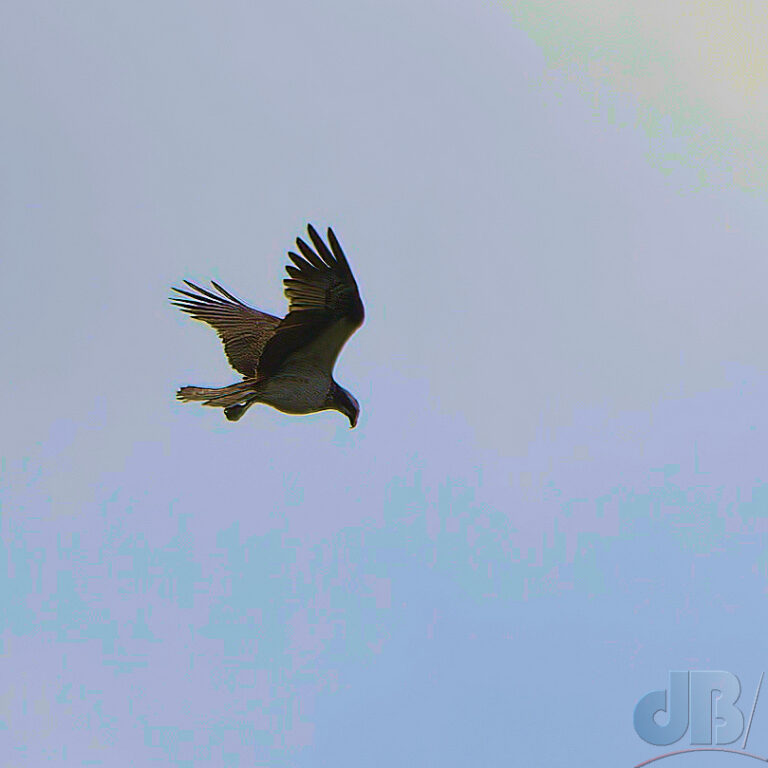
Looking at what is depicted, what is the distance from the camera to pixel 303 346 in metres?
14.3

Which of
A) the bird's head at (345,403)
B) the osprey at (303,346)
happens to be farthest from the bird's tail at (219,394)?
the bird's head at (345,403)

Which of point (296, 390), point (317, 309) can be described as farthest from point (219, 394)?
point (317, 309)

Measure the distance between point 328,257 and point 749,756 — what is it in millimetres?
10995

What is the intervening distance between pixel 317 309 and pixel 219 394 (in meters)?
1.96

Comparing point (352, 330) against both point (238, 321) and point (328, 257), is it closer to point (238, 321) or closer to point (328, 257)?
point (328, 257)

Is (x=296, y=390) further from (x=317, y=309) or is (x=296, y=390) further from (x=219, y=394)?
(x=317, y=309)

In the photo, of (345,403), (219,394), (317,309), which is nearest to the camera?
(317,309)

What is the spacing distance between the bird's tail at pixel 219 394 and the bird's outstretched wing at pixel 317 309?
40 cm

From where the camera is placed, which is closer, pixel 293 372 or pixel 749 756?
pixel 293 372

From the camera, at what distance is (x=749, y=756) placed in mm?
17375

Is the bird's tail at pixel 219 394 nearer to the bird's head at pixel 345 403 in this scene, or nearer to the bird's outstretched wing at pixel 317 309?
the bird's outstretched wing at pixel 317 309

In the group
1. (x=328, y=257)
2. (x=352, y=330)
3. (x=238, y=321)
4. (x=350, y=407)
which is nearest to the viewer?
(x=328, y=257)

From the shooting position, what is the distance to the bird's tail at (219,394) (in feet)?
47.1

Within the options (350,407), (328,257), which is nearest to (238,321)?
(350,407)
